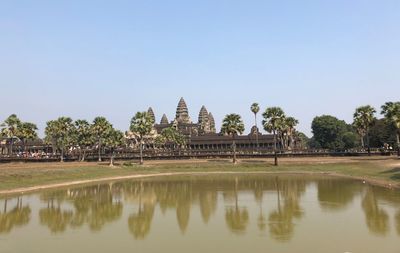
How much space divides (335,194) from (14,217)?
32.2m

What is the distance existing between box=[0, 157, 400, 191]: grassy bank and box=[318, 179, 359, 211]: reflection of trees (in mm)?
5604

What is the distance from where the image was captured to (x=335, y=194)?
46750 mm

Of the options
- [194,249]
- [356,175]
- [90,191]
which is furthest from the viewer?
[356,175]

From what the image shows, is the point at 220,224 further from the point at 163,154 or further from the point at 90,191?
the point at 163,154

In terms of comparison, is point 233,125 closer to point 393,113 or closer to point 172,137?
point 393,113

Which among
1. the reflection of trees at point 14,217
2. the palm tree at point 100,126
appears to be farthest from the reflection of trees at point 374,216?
the palm tree at point 100,126

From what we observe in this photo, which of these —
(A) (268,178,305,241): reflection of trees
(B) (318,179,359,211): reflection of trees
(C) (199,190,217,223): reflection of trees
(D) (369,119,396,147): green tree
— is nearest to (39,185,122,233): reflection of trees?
(C) (199,190,217,223): reflection of trees

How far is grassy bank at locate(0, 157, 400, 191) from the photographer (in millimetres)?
61156

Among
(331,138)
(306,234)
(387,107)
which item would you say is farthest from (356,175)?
(331,138)

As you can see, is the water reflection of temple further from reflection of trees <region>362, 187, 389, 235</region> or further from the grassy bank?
the grassy bank

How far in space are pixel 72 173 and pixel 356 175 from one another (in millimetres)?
47917

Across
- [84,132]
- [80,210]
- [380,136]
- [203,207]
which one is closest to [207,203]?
[203,207]

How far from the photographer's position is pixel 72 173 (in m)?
74.6

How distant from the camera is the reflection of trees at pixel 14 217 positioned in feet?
101
